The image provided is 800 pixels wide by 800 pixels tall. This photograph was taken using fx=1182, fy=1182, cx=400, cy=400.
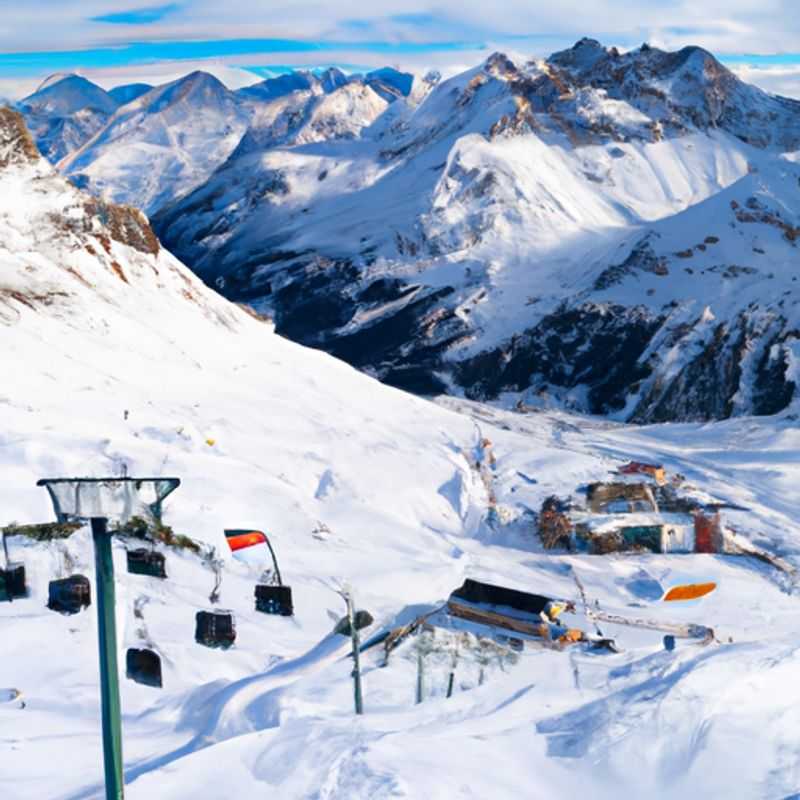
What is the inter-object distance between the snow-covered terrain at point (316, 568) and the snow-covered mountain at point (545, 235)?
29246mm

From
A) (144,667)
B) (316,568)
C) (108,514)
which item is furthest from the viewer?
(316,568)

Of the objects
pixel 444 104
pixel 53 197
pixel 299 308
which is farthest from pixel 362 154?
pixel 53 197

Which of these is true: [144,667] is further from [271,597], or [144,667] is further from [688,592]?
[688,592]

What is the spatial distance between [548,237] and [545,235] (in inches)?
24.5

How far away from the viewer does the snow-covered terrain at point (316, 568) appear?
43.3ft

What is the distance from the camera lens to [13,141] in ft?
148

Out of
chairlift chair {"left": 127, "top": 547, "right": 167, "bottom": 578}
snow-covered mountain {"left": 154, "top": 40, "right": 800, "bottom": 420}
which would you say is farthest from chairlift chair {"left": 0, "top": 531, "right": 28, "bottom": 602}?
snow-covered mountain {"left": 154, "top": 40, "right": 800, "bottom": 420}

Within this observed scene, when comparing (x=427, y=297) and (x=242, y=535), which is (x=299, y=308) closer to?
(x=427, y=297)

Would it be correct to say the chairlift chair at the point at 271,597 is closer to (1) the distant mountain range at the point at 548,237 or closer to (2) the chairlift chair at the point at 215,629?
(2) the chairlift chair at the point at 215,629

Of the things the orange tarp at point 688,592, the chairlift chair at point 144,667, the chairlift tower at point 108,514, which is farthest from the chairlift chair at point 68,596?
the orange tarp at point 688,592

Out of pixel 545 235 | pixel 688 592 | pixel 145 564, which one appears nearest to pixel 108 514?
pixel 145 564

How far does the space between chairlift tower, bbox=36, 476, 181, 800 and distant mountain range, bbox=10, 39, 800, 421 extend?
7028 cm

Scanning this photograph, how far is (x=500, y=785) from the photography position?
12.6 metres

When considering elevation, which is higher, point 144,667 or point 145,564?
point 145,564
